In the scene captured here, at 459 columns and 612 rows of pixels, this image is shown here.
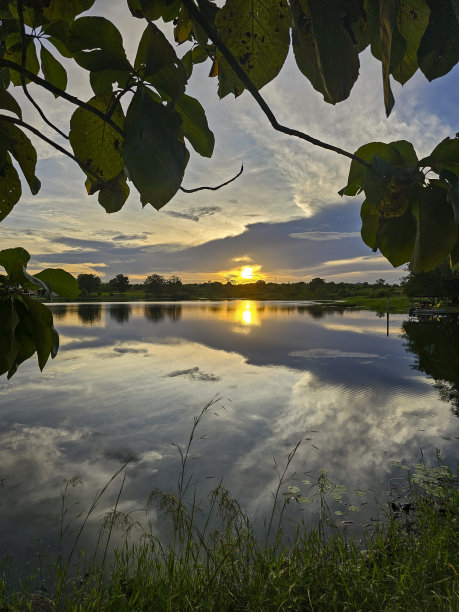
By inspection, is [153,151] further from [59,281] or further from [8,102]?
[8,102]

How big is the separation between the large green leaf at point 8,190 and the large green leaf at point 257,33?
464mm

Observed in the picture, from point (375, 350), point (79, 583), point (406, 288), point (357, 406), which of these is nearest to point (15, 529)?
point (79, 583)

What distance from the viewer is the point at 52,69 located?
0.65 m

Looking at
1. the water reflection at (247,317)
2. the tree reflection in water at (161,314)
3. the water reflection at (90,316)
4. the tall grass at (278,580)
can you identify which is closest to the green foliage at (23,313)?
the tall grass at (278,580)

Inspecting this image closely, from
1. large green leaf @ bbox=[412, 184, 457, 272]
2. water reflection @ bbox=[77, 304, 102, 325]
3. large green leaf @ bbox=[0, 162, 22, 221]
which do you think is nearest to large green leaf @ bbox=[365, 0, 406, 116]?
large green leaf @ bbox=[412, 184, 457, 272]

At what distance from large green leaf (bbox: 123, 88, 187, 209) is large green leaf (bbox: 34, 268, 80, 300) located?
1.12 feet

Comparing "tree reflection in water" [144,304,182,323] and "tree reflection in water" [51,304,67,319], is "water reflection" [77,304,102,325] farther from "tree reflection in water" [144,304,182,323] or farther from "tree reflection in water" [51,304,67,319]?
"tree reflection in water" [144,304,182,323]

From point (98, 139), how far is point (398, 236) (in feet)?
1.49

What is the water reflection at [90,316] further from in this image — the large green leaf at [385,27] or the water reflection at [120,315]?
the large green leaf at [385,27]

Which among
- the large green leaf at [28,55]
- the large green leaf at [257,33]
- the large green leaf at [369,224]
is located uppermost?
the large green leaf at [28,55]

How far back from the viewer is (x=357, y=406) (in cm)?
832

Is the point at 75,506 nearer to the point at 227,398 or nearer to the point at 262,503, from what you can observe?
the point at 262,503

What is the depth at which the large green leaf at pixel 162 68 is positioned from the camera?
0.41 m

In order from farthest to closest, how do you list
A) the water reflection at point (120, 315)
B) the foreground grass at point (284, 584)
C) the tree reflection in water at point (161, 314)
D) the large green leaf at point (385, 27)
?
the tree reflection in water at point (161, 314) < the water reflection at point (120, 315) < the foreground grass at point (284, 584) < the large green leaf at point (385, 27)
